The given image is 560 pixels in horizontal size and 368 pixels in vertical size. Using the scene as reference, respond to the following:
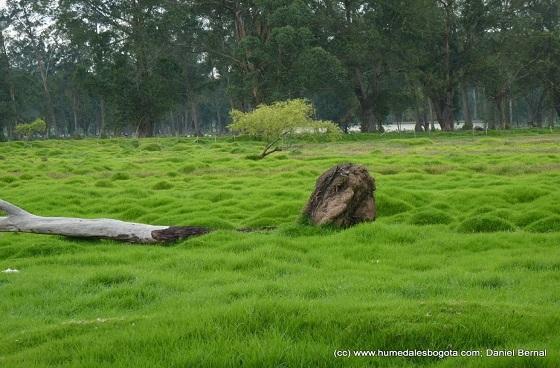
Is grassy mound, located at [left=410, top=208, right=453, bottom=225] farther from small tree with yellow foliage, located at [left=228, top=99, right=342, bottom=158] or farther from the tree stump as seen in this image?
small tree with yellow foliage, located at [left=228, top=99, right=342, bottom=158]

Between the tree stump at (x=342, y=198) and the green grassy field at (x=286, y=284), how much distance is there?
0.65 m

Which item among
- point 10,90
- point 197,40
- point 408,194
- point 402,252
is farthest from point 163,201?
point 10,90

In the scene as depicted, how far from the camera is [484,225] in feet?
46.3

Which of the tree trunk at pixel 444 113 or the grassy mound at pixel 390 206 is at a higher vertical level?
the tree trunk at pixel 444 113

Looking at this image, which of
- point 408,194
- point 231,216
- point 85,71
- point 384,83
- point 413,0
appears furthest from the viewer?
point 384,83

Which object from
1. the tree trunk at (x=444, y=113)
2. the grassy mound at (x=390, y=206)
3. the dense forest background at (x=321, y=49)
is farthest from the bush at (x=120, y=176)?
the tree trunk at (x=444, y=113)

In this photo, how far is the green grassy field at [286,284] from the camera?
255 inches

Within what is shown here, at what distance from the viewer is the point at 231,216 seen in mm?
17984

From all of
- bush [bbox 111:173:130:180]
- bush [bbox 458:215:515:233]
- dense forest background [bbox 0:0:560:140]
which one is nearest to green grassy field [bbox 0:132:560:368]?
bush [bbox 458:215:515:233]

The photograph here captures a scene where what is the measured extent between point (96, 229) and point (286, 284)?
658 centimetres

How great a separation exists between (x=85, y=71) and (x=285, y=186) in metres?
56.3

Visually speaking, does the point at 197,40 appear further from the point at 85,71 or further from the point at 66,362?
the point at 66,362

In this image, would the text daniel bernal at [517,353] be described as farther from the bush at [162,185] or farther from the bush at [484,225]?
the bush at [162,185]

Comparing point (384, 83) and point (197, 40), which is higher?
point (197, 40)
